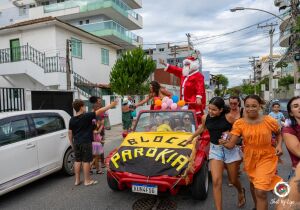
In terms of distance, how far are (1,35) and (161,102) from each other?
67.8ft

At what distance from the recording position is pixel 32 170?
17.3ft

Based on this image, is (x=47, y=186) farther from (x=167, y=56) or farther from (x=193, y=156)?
(x=167, y=56)

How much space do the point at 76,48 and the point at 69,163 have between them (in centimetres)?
1722

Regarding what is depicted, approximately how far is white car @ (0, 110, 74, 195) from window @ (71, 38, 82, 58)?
1636cm

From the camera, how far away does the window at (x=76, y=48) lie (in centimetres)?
2191

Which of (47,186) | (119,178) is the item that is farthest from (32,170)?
(119,178)

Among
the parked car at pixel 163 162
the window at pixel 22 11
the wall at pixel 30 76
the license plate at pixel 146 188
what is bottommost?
the license plate at pixel 146 188

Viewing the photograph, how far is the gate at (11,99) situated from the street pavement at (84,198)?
5.75m

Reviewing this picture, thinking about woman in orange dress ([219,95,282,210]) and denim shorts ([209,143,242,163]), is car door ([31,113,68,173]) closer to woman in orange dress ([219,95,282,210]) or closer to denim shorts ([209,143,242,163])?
denim shorts ([209,143,242,163])

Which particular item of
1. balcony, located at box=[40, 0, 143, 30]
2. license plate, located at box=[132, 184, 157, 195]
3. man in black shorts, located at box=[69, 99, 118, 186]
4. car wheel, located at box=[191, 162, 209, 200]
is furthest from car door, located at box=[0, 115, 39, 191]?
balcony, located at box=[40, 0, 143, 30]

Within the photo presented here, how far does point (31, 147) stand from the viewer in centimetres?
529

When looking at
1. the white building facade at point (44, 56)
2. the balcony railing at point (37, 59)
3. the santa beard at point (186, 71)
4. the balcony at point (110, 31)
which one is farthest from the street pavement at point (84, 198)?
the balcony at point (110, 31)

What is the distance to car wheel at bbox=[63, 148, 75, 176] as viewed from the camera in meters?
6.34

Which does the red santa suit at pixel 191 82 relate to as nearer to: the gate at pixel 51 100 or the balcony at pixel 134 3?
the gate at pixel 51 100
